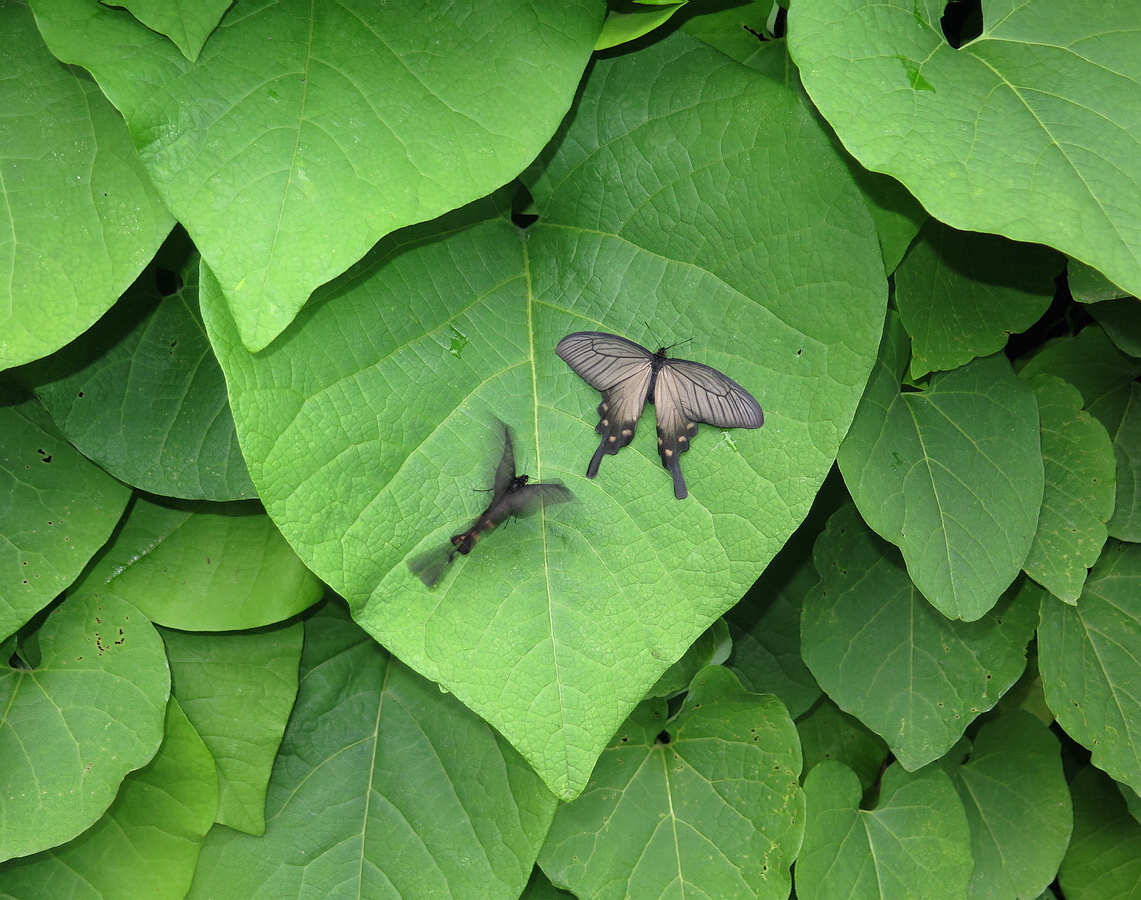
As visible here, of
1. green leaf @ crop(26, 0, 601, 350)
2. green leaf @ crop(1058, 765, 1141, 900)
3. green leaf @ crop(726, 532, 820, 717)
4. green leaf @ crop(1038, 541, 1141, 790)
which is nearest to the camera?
green leaf @ crop(26, 0, 601, 350)

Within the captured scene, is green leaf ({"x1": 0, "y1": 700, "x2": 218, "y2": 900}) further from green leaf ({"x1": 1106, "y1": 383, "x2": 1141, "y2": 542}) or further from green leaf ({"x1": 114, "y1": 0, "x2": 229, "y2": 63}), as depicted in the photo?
green leaf ({"x1": 1106, "y1": 383, "x2": 1141, "y2": 542})

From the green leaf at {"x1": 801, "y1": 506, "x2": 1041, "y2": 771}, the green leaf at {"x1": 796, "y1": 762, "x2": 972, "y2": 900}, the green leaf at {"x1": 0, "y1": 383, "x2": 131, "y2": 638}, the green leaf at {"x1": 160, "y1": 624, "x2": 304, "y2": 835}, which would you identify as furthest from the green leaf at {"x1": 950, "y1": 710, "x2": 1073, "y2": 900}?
the green leaf at {"x1": 0, "y1": 383, "x2": 131, "y2": 638}

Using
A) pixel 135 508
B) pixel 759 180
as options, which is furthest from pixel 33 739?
pixel 759 180

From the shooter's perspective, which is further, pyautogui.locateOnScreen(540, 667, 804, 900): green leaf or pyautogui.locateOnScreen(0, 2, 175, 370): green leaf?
pyautogui.locateOnScreen(540, 667, 804, 900): green leaf

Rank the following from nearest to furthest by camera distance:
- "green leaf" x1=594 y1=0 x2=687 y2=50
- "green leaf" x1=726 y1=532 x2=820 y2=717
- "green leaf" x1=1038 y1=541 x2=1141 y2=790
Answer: "green leaf" x1=594 y1=0 x2=687 y2=50, "green leaf" x1=1038 y1=541 x2=1141 y2=790, "green leaf" x1=726 y1=532 x2=820 y2=717

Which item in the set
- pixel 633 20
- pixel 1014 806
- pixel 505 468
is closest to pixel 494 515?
pixel 505 468

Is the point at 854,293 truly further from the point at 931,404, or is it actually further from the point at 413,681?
the point at 413,681

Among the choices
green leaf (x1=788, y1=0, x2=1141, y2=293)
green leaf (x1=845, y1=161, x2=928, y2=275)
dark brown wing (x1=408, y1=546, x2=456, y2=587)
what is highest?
green leaf (x1=788, y1=0, x2=1141, y2=293)
